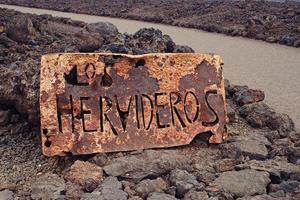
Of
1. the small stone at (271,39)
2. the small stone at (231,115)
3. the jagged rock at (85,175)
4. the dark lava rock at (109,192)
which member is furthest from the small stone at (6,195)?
the small stone at (271,39)

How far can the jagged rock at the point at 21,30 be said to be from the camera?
7828 mm

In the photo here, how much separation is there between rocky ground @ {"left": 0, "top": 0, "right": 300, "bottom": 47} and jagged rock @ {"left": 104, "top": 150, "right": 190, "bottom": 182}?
787 cm

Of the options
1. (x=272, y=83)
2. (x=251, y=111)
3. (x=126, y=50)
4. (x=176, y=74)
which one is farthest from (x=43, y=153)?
(x=272, y=83)

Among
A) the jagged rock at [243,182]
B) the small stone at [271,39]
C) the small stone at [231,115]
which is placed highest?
the small stone at [271,39]

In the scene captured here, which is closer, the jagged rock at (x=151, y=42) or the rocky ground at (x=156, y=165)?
the rocky ground at (x=156, y=165)

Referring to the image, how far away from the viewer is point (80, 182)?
3523 mm

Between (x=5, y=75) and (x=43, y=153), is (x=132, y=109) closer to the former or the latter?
(x=43, y=153)

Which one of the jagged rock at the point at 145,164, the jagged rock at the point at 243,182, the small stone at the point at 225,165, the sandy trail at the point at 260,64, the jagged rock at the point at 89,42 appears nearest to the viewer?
the jagged rock at the point at 243,182

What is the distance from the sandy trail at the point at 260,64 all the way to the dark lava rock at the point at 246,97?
0.43 meters

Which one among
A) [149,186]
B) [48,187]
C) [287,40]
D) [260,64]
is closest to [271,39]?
[287,40]

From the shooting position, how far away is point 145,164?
12.2ft

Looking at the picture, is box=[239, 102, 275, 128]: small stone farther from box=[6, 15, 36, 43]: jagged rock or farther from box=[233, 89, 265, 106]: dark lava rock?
box=[6, 15, 36, 43]: jagged rock

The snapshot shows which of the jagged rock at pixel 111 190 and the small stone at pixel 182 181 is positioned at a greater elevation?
the small stone at pixel 182 181

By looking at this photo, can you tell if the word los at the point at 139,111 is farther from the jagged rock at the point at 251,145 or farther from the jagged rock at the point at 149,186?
the jagged rock at the point at 149,186
